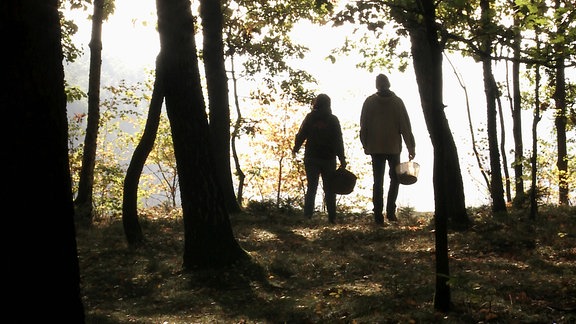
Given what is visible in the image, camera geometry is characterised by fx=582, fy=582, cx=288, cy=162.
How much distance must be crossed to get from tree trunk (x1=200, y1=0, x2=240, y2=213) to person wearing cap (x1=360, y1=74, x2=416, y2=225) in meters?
3.54

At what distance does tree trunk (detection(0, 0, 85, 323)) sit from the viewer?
3.54 m

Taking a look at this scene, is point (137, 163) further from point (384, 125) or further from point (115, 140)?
point (115, 140)

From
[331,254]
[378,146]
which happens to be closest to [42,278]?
[331,254]

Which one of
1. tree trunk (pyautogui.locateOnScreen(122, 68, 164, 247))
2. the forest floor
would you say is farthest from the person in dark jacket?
tree trunk (pyautogui.locateOnScreen(122, 68, 164, 247))

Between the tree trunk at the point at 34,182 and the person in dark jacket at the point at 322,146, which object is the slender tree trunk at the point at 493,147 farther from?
the tree trunk at the point at 34,182

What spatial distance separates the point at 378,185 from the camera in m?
10.8

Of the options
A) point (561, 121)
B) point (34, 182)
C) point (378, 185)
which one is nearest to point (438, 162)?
point (34, 182)

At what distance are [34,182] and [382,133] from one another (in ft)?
26.3

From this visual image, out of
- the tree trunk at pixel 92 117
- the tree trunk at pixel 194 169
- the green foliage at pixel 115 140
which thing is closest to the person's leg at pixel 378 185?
the tree trunk at pixel 194 169

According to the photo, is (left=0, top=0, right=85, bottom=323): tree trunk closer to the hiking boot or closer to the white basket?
the white basket

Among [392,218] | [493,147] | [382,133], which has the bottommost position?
[392,218]

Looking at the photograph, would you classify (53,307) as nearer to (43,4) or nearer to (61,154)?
(61,154)

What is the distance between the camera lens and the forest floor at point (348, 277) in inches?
211

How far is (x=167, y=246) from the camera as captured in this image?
9.70m
